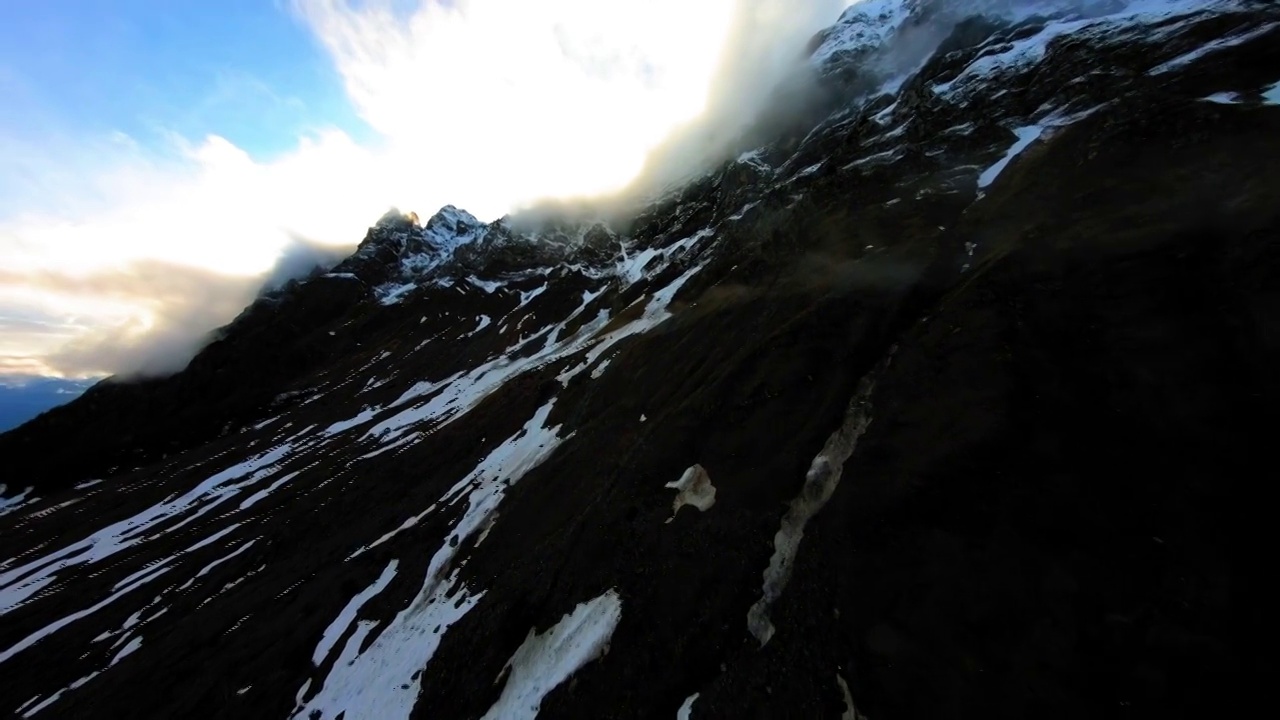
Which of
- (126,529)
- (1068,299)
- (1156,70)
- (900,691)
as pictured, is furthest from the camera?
(126,529)

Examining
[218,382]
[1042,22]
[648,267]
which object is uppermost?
[218,382]

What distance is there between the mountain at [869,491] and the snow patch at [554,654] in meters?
0.21

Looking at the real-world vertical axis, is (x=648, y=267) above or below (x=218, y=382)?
below

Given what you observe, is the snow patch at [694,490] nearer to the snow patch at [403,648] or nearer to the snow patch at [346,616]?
the snow patch at [403,648]

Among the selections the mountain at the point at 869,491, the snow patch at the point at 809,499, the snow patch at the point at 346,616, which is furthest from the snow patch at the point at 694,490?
the snow patch at the point at 346,616

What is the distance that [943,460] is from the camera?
24.8 meters

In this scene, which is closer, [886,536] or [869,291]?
[886,536]

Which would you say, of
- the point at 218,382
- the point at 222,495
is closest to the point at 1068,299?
the point at 222,495

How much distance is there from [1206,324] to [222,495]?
13872cm

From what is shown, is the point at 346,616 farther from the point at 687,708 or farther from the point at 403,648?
the point at 687,708

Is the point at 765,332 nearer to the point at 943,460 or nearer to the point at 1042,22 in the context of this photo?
the point at 943,460

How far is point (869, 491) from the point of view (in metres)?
25.8

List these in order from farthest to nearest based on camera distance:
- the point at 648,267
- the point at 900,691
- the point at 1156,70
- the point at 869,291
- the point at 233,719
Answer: the point at 648,267
the point at 1156,70
the point at 869,291
the point at 233,719
the point at 900,691

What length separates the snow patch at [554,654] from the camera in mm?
25844
